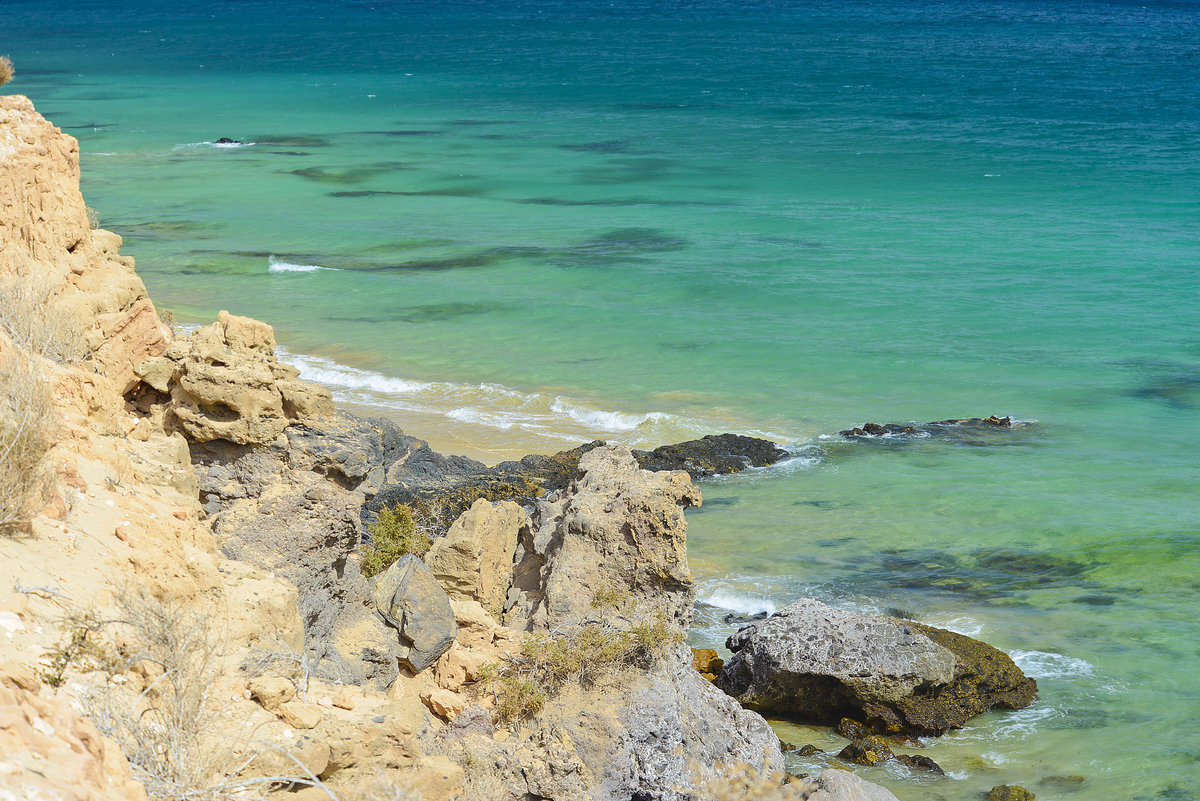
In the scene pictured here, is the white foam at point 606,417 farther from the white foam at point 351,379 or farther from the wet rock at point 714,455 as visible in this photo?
the white foam at point 351,379

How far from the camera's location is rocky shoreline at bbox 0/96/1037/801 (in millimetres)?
4508

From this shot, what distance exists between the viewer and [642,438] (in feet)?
59.2

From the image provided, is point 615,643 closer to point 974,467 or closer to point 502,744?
point 502,744

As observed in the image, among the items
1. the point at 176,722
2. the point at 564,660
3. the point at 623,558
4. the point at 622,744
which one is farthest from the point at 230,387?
the point at 622,744

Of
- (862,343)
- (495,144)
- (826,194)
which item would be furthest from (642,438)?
(495,144)

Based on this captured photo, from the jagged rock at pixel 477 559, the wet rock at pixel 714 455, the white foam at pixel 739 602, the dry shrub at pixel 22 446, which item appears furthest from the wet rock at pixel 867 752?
the wet rock at pixel 714 455

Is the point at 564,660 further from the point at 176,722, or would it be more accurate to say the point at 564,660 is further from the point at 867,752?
the point at 867,752

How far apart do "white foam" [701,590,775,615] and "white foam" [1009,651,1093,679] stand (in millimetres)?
2610

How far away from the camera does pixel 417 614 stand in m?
6.99

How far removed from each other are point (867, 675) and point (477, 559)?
12.2 feet

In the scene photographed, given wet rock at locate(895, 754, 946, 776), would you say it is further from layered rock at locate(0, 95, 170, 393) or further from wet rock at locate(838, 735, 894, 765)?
layered rock at locate(0, 95, 170, 393)

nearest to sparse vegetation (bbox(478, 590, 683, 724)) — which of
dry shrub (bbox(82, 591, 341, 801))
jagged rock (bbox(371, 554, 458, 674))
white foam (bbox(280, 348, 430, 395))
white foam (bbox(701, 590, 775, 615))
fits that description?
jagged rock (bbox(371, 554, 458, 674))

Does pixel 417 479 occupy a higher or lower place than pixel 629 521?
lower

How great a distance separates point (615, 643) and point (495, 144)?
158 ft
